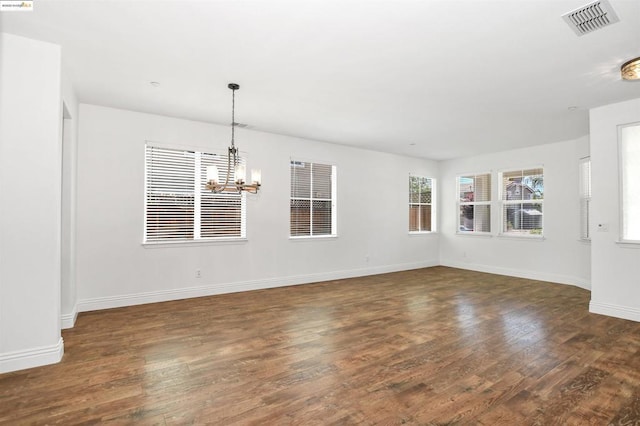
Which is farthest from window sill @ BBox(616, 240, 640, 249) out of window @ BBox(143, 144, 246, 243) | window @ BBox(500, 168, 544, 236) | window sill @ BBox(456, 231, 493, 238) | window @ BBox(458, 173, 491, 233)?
window @ BBox(143, 144, 246, 243)

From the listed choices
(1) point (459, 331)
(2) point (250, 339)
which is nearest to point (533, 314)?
(1) point (459, 331)

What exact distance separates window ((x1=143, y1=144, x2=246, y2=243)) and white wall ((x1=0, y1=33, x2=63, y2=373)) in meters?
1.96

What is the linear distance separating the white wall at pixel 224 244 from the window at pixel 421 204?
29 centimetres

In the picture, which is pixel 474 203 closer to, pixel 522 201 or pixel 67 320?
pixel 522 201

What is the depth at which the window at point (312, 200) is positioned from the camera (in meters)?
6.26

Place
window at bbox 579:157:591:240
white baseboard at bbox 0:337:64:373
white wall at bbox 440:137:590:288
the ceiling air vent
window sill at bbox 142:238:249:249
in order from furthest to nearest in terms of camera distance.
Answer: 1. white wall at bbox 440:137:590:288
2. window at bbox 579:157:591:240
3. window sill at bbox 142:238:249:249
4. white baseboard at bbox 0:337:64:373
5. the ceiling air vent

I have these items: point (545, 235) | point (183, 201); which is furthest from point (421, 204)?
point (183, 201)

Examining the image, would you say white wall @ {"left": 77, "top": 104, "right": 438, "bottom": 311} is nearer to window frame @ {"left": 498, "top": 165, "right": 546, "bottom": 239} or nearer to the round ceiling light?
window frame @ {"left": 498, "top": 165, "right": 546, "bottom": 239}

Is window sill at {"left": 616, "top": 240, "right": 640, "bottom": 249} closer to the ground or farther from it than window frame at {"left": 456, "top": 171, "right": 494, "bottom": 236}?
closer to the ground

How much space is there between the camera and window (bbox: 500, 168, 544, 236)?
22.3ft

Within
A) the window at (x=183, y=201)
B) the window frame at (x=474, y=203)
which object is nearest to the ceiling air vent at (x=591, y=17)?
the window at (x=183, y=201)

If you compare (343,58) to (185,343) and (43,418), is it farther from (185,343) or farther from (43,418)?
(43,418)

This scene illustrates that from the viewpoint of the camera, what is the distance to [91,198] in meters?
4.44

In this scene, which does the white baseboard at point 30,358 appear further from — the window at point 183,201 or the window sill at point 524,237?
the window sill at point 524,237
